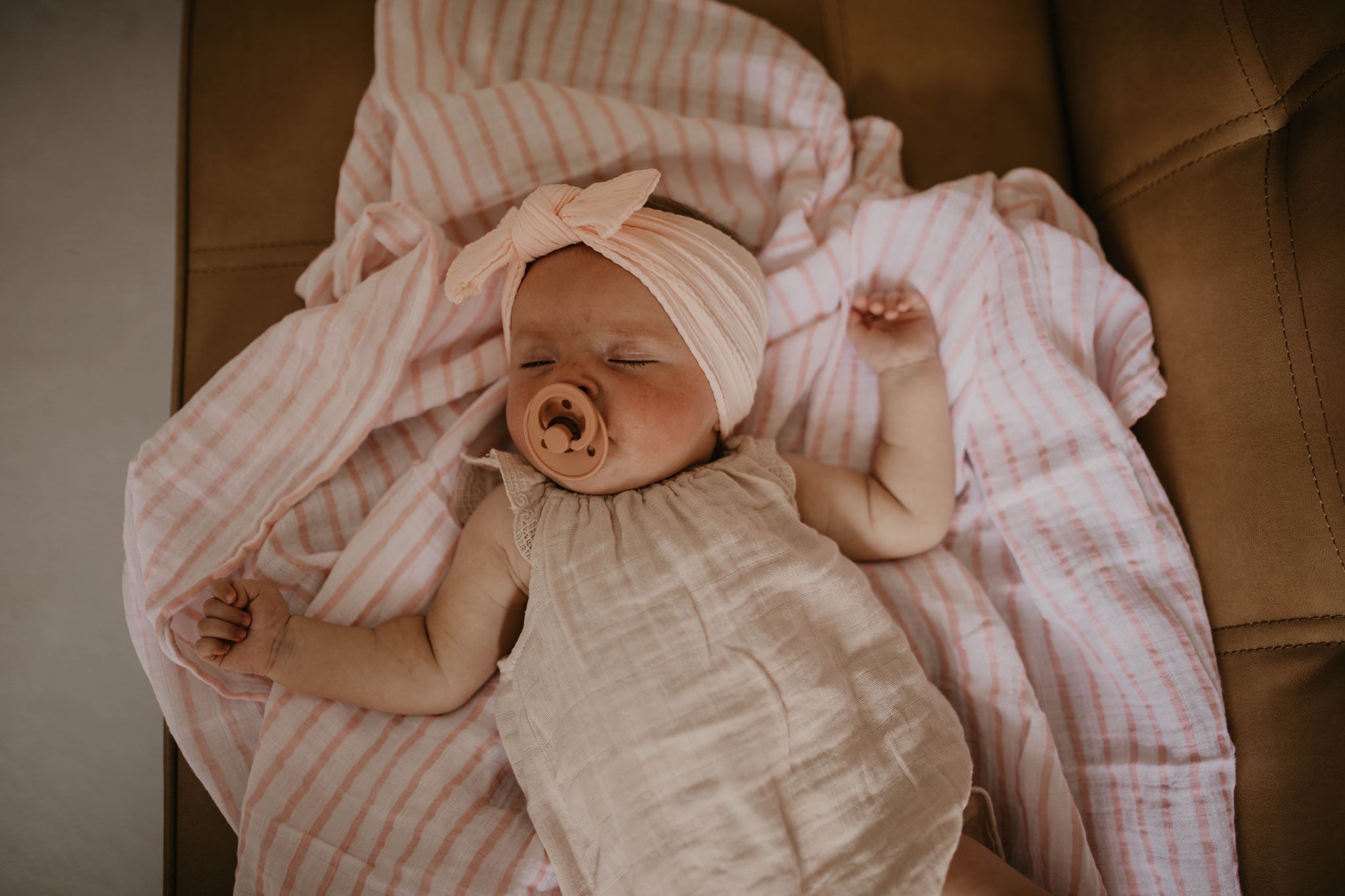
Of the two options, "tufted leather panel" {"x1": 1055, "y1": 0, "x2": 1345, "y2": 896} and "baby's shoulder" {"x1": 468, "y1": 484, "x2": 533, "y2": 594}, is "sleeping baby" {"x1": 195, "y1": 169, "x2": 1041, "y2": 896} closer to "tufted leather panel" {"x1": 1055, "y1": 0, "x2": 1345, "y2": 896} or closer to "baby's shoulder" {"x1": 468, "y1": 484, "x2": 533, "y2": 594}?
"baby's shoulder" {"x1": 468, "y1": 484, "x2": 533, "y2": 594}

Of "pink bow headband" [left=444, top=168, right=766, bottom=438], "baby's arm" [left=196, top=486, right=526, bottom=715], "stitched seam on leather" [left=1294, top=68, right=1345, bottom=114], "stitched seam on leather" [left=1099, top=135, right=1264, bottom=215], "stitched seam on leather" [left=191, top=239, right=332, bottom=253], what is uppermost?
"stitched seam on leather" [left=1294, top=68, right=1345, bottom=114]

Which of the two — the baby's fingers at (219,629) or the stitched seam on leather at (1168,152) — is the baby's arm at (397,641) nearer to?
the baby's fingers at (219,629)

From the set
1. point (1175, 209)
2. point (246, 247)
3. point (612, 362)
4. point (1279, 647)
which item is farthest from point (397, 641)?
point (1175, 209)

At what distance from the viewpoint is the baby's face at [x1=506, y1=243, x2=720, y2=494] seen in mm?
888

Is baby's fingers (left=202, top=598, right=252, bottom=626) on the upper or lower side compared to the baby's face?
lower

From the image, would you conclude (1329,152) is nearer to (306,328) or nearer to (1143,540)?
(1143,540)

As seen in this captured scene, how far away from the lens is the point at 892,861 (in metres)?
0.79

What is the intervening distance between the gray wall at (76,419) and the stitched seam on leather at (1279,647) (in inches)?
63.0

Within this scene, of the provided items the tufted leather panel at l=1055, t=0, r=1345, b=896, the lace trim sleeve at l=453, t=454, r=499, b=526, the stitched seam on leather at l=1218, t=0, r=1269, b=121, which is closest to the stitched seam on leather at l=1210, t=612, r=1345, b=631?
the tufted leather panel at l=1055, t=0, r=1345, b=896

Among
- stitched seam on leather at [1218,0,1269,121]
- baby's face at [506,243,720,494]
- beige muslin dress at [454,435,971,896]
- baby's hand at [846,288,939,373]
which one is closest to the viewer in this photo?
beige muslin dress at [454,435,971,896]

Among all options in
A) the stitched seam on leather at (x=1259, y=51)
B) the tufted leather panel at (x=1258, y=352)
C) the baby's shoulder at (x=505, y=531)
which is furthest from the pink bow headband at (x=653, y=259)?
the stitched seam on leather at (x=1259, y=51)

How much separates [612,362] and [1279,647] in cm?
89

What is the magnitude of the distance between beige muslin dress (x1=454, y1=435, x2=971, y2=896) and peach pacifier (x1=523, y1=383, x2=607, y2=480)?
12 centimetres

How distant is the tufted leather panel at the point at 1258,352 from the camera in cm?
86
